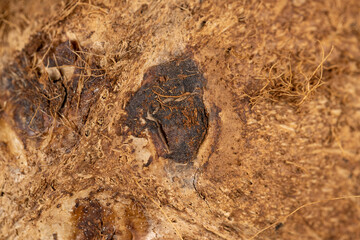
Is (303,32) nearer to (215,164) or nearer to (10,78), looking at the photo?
(215,164)

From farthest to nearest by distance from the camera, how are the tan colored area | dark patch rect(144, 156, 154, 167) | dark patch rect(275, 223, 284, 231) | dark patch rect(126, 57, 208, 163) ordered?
dark patch rect(144, 156, 154, 167) < dark patch rect(126, 57, 208, 163) < dark patch rect(275, 223, 284, 231) < the tan colored area

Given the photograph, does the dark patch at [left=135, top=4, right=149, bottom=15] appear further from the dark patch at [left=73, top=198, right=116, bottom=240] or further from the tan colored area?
the dark patch at [left=73, top=198, right=116, bottom=240]

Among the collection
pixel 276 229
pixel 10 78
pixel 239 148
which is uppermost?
pixel 10 78

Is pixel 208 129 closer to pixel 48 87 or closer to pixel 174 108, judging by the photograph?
pixel 174 108

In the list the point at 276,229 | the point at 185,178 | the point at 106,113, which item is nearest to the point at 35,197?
the point at 106,113

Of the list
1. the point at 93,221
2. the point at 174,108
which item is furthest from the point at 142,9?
the point at 93,221

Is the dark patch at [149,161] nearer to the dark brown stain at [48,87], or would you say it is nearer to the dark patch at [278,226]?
the dark brown stain at [48,87]

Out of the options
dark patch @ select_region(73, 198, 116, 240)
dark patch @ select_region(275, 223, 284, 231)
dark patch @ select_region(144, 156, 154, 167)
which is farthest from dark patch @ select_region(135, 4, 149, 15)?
dark patch @ select_region(275, 223, 284, 231)
